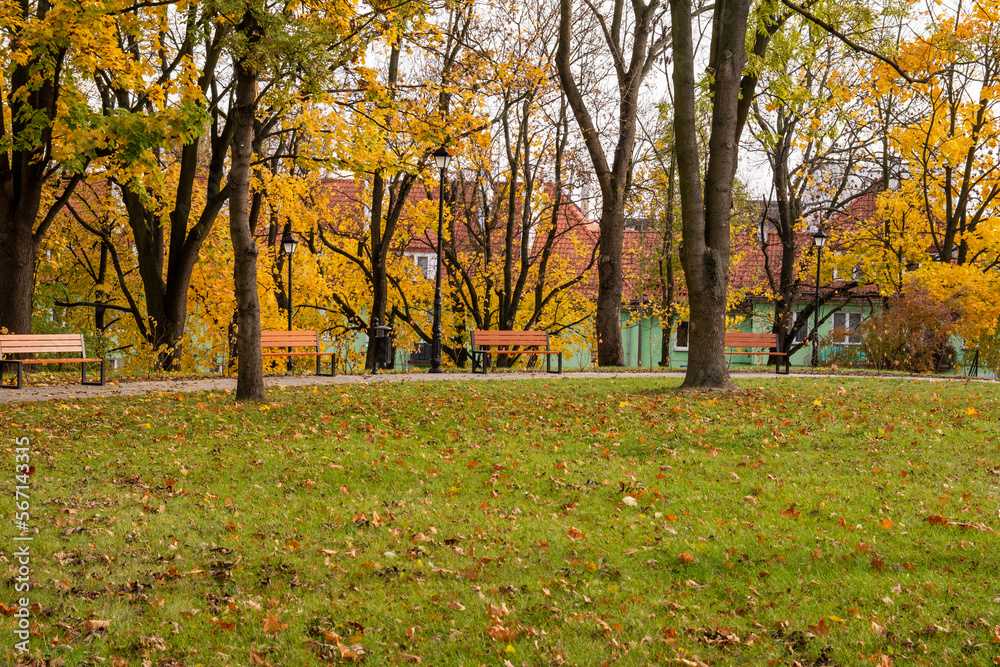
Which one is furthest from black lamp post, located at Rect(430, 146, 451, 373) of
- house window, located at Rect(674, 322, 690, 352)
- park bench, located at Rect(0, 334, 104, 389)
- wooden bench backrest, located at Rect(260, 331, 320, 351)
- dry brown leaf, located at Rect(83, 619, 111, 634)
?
house window, located at Rect(674, 322, 690, 352)

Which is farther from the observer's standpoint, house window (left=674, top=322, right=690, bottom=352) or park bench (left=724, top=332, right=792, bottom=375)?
house window (left=674, top=322, right=690, bottom=352)

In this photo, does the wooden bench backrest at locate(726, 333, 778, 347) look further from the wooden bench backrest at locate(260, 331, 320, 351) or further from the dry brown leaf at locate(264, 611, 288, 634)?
the dry brown leaf at locate(264, 611, 288, 634)

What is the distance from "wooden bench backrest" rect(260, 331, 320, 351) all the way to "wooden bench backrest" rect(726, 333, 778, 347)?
360 inches

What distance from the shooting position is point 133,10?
14.7 m

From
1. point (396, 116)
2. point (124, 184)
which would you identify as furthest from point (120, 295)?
point (396, 116)

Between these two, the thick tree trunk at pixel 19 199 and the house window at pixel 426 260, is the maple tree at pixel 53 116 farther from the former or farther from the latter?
the house window at pixel 426 260

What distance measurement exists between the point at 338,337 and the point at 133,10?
53.7 feet

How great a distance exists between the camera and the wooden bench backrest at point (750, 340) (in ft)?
61.7

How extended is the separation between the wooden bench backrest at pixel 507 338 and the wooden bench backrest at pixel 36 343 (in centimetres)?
754

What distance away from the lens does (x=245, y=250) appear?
11305 millimetres

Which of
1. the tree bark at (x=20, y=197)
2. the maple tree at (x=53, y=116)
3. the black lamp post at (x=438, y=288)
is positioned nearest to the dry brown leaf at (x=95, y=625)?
the maple tree at (x=53, y=116)

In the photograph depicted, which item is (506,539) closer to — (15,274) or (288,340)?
(288,340)

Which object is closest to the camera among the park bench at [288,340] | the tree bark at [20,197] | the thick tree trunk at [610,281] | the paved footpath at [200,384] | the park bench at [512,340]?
the paved footpath at [200,384]

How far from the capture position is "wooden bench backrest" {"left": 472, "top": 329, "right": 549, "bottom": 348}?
1755 cm
